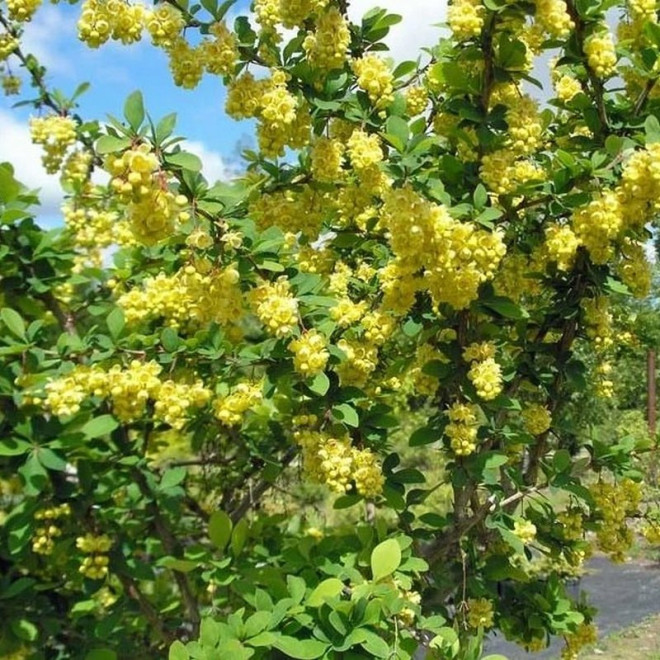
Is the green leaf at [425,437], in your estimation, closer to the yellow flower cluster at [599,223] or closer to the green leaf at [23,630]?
the yellow flower cluster at [599,223]

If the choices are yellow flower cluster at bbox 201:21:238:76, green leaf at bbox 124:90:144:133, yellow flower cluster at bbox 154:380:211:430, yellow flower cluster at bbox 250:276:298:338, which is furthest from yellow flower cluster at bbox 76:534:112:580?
yellow flower cluster at bbox 201:21:238:76

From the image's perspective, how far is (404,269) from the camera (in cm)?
224

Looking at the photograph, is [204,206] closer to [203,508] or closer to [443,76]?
[443,76]

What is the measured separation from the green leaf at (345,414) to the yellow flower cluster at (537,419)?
0.68 m

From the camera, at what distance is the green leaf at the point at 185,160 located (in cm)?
204

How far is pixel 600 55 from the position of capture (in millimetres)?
2424

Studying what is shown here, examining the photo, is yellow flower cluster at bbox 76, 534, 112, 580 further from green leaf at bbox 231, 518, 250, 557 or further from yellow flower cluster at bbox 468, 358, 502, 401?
yellow flower cluster at bbox 468, 358, 502, 401

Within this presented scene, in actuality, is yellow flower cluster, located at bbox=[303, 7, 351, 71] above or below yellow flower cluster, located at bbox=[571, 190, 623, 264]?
above

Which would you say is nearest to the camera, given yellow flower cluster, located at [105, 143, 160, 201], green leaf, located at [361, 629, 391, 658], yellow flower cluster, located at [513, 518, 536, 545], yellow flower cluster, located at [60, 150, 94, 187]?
yellow flower cluster, located at [105, 143, 160, 201]

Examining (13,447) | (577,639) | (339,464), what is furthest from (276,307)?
(577,639)

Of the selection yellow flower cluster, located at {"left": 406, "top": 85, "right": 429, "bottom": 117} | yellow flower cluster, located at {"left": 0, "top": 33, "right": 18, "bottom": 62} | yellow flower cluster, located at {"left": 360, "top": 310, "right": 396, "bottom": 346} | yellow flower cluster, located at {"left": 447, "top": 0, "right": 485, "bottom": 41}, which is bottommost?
yellow flower cluster, located at {"left": 360, "top": 310, "right": 396, "bottom": 346}

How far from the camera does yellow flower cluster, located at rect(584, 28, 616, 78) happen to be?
2.41 meters

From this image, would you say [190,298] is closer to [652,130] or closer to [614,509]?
[652,130]

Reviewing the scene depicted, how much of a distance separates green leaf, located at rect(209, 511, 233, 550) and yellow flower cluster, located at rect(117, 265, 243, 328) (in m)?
0.61
